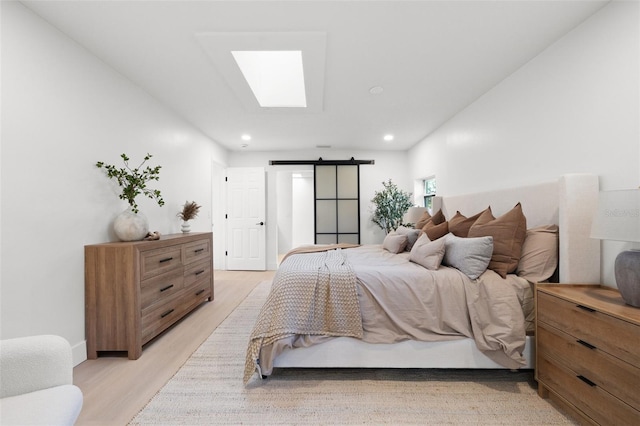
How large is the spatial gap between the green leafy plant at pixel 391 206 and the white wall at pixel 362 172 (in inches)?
13.0

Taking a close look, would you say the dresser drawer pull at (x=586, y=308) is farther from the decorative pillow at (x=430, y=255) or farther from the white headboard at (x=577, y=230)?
the decorative pillow at (x=430, y=255)

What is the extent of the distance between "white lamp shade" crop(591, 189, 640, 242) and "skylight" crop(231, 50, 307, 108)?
8.56 ft

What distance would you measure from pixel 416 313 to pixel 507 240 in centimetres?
87

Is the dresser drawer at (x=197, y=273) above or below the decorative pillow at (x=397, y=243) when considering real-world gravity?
below

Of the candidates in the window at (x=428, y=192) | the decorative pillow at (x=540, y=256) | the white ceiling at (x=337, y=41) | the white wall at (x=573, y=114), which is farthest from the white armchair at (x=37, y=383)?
the window at (x=428, y=192)

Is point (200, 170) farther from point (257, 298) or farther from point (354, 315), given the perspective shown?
point (354, 315)

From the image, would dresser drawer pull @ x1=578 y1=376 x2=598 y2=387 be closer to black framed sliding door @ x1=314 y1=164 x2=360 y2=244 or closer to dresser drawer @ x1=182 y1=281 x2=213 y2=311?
dresser drawer @ x1=182 y1=281 x2=213 y2=311

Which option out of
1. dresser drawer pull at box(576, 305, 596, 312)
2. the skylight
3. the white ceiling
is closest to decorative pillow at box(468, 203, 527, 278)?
dresser drawer pull at box(576, 305, 596, 312)

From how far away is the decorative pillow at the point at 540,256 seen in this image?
1876 mm

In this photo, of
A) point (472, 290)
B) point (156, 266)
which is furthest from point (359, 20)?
point (156, 266)

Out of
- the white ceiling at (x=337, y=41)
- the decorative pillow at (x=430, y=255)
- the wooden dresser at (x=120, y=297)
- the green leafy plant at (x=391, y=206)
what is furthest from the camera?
the green leafy plant at (x=391, y=206)

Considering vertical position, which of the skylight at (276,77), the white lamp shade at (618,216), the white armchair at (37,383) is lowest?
the white armchair at (37,383)

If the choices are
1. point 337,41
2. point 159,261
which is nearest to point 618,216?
point 337,41

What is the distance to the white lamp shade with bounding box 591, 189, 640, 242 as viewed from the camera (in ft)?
4.08
